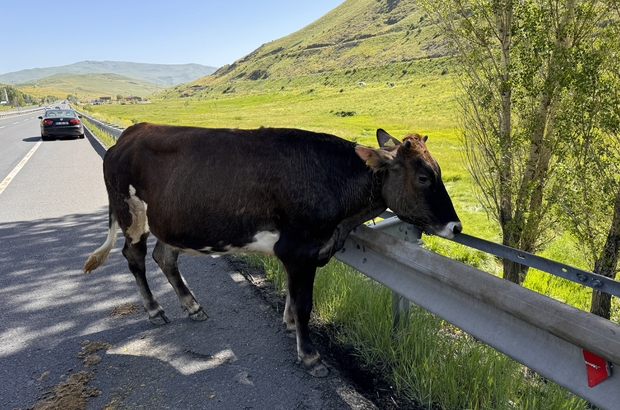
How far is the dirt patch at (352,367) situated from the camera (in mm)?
2674

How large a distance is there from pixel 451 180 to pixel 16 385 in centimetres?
1190

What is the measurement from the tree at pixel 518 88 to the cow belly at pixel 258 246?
2.45 m

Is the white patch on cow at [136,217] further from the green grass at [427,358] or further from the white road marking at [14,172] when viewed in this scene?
the white road marking at [14,172]

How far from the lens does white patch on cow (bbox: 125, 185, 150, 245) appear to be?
391 centimetres

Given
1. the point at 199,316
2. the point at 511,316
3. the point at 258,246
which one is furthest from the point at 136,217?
the point at 511,316

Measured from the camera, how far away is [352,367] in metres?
3.07

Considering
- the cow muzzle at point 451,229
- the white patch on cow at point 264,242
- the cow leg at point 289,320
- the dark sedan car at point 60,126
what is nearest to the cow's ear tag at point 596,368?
the cow muzzle at point 451,229

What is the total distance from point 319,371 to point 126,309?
82.7 inches

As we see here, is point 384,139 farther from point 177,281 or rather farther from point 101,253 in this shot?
point 101,253

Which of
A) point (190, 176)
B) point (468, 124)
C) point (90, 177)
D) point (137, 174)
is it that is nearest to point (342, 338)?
point (190, 176)

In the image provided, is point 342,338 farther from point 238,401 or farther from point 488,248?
point 488,248

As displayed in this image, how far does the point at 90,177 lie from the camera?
11633 millimetres

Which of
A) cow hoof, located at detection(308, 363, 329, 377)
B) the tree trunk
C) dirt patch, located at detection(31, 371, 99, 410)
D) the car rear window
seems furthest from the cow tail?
the car rear window

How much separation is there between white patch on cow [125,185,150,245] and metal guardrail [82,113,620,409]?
2096mm
